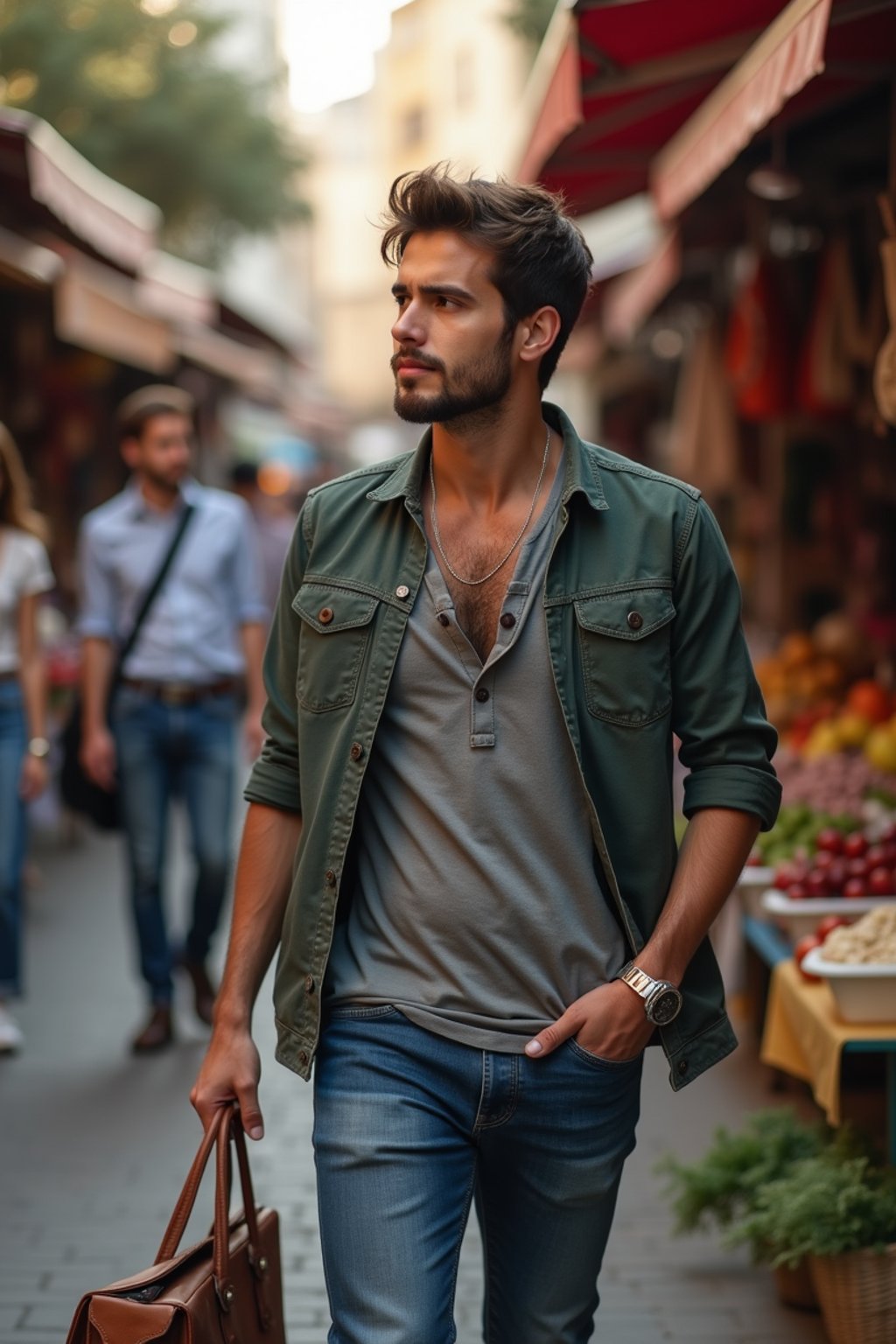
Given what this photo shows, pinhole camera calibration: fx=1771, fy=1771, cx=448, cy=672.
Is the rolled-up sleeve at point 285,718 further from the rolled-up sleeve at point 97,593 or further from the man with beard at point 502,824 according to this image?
the rolled-up sleeve at point 97,593

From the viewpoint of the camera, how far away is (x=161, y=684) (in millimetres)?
6391

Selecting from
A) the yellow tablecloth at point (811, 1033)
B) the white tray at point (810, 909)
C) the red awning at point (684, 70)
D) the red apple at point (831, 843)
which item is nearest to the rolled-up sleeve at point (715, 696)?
the yellow tablecloth at point (811, 1033)

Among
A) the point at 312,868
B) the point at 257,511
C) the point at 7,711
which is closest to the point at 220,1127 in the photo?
the point at 312,868

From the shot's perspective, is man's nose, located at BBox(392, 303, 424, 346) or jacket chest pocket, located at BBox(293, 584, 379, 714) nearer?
man's nose, located at BBox(392, 303, 424, 346)

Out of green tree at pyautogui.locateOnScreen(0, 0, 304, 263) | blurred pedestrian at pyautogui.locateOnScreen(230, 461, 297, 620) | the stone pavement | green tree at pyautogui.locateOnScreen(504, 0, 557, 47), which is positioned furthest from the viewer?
green tree at pyautogui.locateOnScreen(0, 0, 304, 263)

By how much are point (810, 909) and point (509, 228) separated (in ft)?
9.79

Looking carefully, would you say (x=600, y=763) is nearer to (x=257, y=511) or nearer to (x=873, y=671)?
(x=873, y=671)

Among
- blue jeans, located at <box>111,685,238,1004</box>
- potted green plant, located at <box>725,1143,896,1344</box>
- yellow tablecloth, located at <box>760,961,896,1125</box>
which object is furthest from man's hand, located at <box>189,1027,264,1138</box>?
blue jeans, located at <box>111,685,238,1004</box>

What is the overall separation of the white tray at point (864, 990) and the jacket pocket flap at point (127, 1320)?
2208mm

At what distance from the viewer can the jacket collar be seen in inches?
106

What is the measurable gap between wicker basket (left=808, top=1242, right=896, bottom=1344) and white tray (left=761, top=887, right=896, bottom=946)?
145cm

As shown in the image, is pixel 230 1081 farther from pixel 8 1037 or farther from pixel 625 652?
pixel 8 1037

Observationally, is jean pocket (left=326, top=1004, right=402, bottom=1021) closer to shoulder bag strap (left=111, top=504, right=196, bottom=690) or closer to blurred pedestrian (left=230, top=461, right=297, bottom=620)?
shoulder bag strap (left=111, top=504, right=196, bottom=690)

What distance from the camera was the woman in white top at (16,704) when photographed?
6.48 meters
